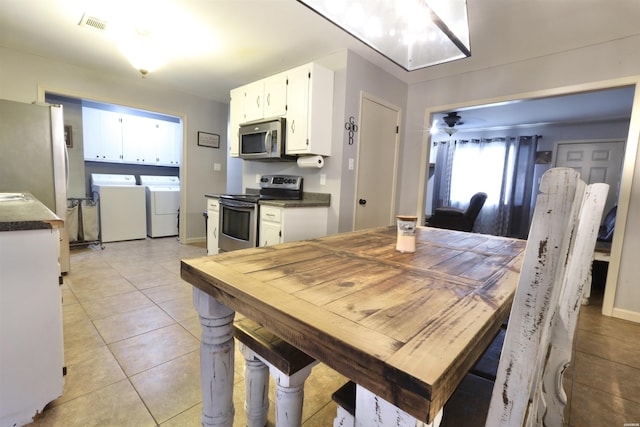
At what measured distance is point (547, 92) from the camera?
2.70 m

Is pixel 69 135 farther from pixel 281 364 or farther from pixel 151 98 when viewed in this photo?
pixel 281 364

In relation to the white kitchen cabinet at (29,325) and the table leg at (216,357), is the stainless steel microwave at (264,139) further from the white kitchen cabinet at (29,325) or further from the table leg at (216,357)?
the table leg at (216,357)

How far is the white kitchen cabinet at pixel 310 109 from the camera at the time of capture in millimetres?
2707

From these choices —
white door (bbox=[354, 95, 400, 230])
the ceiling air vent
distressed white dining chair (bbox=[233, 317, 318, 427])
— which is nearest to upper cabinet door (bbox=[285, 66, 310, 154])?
white door (bbox=[354, 95, 400, 230])

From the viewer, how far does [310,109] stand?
2.71 m

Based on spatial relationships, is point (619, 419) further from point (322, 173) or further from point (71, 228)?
point (71, 228)

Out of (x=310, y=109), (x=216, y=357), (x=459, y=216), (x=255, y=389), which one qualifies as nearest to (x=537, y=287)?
(x=216, y=357)

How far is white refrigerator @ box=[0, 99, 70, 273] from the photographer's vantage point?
252 centimetres

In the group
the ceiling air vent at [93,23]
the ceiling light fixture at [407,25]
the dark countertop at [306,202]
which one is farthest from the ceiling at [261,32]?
the dark countertop at [306,202]

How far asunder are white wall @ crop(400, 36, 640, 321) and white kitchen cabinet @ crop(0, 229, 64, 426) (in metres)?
3.34

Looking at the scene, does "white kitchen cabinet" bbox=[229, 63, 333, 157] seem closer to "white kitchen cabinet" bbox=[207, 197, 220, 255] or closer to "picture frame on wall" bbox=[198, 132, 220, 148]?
"white kitchen cabinet" bbox=[207, 197, 220, 255]

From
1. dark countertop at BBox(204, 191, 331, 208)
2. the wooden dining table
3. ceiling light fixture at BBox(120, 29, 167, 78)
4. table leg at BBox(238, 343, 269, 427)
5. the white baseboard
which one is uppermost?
ceiling light fixture at BBox(120, 29, 167, 78)

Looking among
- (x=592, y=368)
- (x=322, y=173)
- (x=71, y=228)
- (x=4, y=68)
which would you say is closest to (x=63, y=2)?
(x=4, y=68)

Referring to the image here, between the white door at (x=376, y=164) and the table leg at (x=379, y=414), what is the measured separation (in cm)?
255
